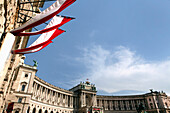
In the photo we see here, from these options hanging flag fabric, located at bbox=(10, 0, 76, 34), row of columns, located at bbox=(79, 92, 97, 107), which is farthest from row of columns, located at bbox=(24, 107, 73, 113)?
hanging flag fabric, located at bbox=(10, 0, 76, 34)

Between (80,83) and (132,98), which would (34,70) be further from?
(132,98)

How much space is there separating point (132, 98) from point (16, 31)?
291ft

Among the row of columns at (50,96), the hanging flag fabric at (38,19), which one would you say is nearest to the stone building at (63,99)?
the row of columns at (50,96)

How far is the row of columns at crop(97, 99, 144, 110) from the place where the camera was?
77588 millimetres

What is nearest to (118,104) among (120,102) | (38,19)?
(120,102)

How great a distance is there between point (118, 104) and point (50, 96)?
5007cm

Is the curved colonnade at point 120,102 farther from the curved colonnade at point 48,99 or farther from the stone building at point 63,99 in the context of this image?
the curved colonnade at point 48,99

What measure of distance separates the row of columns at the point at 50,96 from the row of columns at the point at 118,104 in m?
24.1

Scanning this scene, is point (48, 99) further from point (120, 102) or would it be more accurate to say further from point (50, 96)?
point (120, 102)

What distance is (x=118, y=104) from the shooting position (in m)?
79.7

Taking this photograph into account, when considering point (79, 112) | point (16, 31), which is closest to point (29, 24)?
point (16, 31)

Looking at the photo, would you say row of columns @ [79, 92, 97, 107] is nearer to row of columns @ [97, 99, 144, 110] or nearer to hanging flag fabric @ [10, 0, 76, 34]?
row of columns @ [97, 99, 144, 110]

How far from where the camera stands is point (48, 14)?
7.66 metres

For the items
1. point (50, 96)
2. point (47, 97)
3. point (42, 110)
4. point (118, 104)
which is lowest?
point (42, 110)
